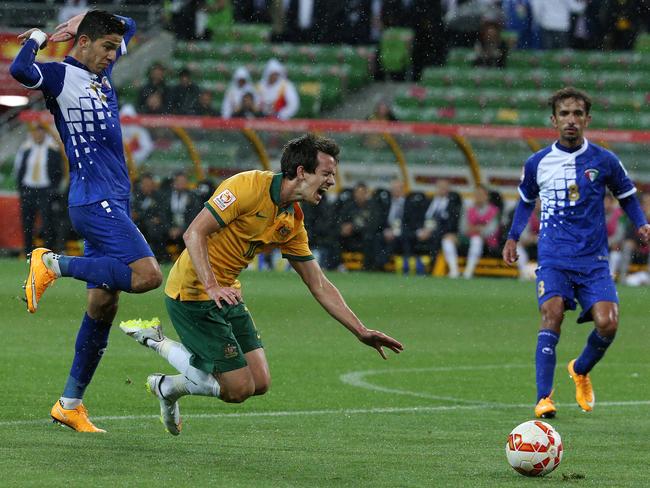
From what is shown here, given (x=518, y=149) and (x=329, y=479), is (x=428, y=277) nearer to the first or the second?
(x=518, y=149)

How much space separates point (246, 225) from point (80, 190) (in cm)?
137

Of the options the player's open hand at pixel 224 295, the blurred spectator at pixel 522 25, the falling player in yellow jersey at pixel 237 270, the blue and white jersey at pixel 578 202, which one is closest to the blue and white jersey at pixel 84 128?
the falling player in yellow jersey at pixel 237 270

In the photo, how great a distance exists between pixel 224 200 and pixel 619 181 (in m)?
3.77

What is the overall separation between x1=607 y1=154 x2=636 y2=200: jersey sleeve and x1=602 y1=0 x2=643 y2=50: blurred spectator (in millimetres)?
18405

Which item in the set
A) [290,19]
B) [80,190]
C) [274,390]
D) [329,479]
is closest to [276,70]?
[290,19]

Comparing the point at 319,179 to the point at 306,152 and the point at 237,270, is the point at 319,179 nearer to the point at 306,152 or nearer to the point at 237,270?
the point at 306,152

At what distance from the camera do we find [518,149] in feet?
78.3

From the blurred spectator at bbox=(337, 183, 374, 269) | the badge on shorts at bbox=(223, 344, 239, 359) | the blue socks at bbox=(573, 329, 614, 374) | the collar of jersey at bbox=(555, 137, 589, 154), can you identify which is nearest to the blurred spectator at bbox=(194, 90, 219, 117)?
the blurred spectator at bbox=(337, 183, 374, 269)

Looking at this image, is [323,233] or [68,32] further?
Result: [323,233]

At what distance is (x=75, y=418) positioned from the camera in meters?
8.52

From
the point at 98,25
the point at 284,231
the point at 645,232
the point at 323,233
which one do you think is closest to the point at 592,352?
the point at 645,232

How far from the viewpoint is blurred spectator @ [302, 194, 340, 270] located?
24.2 meters

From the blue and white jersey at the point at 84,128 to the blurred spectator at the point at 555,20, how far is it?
2011 cm

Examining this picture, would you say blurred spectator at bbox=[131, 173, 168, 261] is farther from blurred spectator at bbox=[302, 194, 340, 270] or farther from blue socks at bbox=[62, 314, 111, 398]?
blue socks at bbox=[62, 314, 111, 398]
